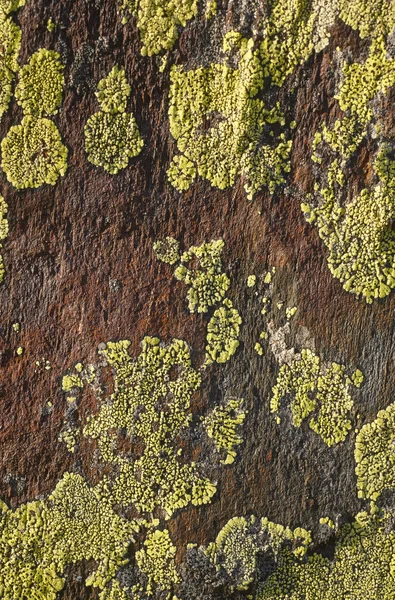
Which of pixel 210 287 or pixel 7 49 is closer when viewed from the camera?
pixel 7 49

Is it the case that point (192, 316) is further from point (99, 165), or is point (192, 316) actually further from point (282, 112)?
point (282, 112)

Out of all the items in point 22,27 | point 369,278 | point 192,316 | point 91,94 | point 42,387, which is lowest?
point 42,387

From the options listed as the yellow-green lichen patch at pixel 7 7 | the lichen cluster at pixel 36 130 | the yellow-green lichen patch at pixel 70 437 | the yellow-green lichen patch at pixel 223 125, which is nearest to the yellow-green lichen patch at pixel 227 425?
the yellow-green lichen patch at pixel 70 437

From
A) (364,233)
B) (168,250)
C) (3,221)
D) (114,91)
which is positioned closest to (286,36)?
(114,91)

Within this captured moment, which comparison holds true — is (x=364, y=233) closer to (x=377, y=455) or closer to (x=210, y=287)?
(x=210, y=287)

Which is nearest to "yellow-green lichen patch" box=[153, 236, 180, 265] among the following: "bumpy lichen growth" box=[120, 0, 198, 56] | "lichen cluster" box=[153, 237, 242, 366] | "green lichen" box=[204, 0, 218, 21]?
"lichen cluster" box=[153, 237, 242, 366]

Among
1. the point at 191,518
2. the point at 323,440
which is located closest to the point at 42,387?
the point at 191,518
